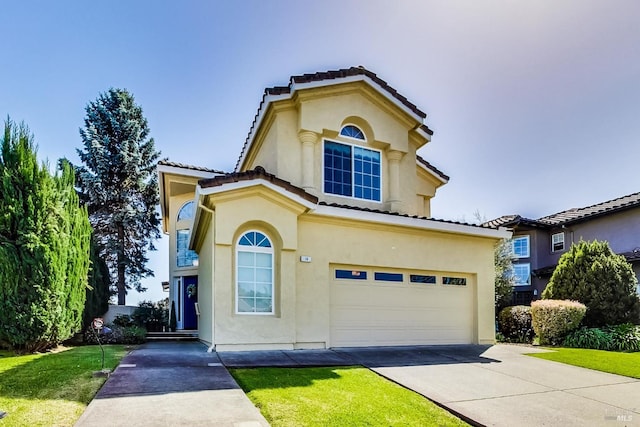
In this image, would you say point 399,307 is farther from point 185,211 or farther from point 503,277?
point 503,277

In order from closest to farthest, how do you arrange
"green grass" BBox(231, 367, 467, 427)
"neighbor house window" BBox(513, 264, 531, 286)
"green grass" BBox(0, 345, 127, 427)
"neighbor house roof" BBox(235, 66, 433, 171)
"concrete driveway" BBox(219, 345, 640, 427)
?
"green grass" BBox(0, 345, 127, 427)
"green grass" BBox(231, 367, 467, 427)
"concrete driveway" BBox(219, 345, 640, 427)
"neighbor house roof" BBox(235, 66, 433, 171)
"neighbor house window" BBox(513, 264, 531, 286)

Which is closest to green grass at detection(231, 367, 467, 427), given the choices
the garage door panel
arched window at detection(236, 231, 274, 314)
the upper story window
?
arched window at detection(236, 231, 274, 314)

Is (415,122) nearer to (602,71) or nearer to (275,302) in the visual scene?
(602,71)

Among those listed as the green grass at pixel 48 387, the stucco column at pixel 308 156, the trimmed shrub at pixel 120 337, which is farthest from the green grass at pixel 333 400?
the trimmed shrub at pixel 120 337

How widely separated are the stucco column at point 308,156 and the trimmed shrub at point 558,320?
9581 millimetres

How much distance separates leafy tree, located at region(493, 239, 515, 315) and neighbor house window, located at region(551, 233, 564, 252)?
5165mm

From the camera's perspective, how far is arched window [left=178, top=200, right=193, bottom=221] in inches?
801

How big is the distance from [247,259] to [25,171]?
237 inches

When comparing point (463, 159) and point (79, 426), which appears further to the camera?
point (463, 159)

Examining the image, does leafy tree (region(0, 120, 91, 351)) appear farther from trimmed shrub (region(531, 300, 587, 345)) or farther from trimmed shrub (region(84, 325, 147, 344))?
trimmed shrub (region(531, 300, 587, 345))

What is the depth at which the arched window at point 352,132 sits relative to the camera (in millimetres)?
14867

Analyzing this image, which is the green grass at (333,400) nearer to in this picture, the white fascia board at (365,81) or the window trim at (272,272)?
the window trim at (272,272)

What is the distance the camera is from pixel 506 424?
586cm

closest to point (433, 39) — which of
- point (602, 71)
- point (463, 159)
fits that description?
point (602, 71)
